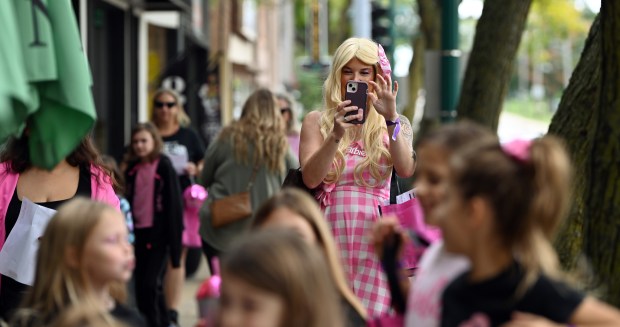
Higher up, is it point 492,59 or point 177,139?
point 492,59

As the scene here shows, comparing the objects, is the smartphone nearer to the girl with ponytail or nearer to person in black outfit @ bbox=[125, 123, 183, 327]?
the girl with ponytail

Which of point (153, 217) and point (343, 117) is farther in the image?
point (153, 217)

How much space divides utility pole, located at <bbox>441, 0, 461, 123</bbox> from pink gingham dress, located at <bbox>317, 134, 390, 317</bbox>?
6.54m

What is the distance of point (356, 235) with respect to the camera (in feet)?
17.3

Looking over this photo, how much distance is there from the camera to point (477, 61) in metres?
11.6

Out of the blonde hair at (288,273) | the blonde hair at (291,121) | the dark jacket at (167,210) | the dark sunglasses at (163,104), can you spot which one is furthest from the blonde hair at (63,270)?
the blonde hair at (291,121)

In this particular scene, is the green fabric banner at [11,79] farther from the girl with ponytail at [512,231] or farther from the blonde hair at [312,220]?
the girl with ponytail at [512,231]

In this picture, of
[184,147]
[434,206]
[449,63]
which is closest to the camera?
[434,206]

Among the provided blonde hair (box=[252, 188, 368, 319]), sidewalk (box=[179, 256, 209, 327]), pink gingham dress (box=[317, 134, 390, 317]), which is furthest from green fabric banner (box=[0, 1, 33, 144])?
sidewalk (box=[179, 256, 209, 327])

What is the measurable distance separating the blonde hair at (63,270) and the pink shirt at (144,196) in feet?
19.3

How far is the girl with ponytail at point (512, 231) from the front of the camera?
9.84 feet

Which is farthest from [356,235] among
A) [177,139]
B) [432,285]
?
[177,139]

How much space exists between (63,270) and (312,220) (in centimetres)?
72

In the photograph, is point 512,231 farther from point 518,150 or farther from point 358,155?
point 358,155
